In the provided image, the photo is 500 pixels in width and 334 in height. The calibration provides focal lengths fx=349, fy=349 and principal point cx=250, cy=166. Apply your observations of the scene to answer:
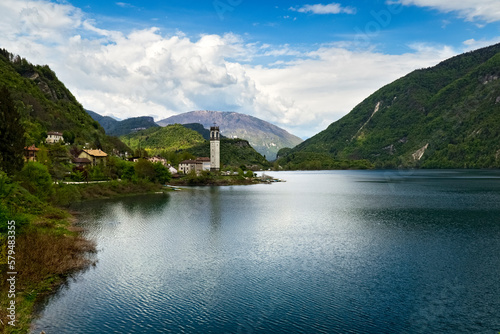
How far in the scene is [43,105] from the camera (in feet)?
490

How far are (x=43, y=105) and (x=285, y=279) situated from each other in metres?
155

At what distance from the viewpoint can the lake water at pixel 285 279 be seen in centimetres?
2194

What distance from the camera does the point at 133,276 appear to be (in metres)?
30.7

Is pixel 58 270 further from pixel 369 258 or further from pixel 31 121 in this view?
pixel 31 121

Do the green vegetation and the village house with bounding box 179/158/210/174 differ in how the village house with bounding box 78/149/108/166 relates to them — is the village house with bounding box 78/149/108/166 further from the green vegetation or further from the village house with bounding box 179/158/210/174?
the village house with bounding box 179/158/210/174

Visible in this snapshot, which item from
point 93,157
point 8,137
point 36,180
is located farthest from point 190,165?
point 8,137

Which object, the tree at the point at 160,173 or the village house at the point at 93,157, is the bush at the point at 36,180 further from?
the tree at the point at 160,173

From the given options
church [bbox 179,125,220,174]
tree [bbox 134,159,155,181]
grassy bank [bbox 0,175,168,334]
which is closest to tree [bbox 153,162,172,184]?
tree [bbox 134,159,155,181]

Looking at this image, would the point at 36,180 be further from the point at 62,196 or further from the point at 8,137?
the point at 8,137

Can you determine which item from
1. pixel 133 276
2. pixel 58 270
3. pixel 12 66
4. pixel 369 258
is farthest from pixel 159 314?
pixel 12 66

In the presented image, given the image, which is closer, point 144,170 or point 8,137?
point 8,137

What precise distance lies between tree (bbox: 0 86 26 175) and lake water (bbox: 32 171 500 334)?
13.9 m

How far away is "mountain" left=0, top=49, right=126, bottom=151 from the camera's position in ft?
423

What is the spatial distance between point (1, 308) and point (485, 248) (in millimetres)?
45576
